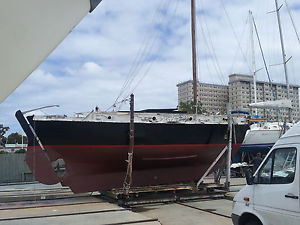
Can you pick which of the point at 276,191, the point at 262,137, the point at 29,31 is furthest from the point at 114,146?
the point at 262,137

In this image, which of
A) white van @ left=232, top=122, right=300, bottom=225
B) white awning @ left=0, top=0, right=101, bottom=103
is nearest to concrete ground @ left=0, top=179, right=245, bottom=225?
white van @ left=232, top=122, right=300, bottom=225

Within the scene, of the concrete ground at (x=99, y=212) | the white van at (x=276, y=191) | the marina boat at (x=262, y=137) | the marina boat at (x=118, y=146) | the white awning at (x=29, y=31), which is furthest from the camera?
the marina boat at (x=262, y=137)

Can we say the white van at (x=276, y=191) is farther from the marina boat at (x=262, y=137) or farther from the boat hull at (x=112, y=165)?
the marina boat at (x=262, y=137)

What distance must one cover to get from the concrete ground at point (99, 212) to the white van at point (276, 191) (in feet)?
6.79

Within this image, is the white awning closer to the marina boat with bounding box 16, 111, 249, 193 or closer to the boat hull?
the marina boat with bounding box 16, 111, 249, 193

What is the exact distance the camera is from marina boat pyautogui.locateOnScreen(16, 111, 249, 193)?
28.4ft

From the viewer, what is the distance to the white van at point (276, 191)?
3668 mm

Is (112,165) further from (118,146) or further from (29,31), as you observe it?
(29,31)

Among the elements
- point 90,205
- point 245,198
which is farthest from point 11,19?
point 90,205

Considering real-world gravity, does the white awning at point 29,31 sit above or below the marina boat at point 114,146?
above

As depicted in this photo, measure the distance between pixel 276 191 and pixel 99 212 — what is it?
4.50 metres

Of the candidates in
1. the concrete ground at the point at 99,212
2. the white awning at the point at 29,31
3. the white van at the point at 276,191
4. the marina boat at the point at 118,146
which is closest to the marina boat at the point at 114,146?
the marina boat at the point at 118,146

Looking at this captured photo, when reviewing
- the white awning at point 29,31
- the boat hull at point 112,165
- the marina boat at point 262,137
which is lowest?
the boat hull at point 112,165

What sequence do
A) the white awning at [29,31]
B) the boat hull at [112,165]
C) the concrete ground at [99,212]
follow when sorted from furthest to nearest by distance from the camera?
the boat hull at [112,165], the concrete ground at [99,212], the white awning at [29,31]
